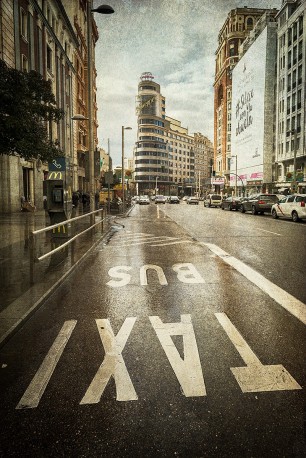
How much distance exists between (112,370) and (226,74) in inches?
4499

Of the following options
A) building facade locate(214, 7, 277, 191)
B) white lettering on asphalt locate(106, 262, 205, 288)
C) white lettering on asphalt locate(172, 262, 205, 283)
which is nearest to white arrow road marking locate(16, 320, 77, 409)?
white lettering on asphalt locate(106, 262, 205, 288)

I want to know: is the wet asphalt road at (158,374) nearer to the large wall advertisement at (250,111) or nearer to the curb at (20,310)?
the curb at (20,310)

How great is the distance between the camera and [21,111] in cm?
1309

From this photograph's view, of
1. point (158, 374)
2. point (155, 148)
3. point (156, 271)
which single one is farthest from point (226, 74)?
point (158, 374)

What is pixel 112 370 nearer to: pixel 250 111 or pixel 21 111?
pixel 21 111

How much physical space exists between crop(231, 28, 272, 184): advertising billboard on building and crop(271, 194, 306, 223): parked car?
1773 inches

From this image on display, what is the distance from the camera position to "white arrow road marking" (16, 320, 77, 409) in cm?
275

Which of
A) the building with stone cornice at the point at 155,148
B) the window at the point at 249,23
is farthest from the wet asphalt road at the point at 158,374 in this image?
the window at the point at 249,23

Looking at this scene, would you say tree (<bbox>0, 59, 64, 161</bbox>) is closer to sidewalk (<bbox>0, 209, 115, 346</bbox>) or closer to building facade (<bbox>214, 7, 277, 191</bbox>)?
sidewalk (<bbox>0, 209, 115, 346</bbox>)

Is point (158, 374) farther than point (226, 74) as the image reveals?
No

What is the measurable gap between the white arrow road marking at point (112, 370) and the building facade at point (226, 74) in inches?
3516

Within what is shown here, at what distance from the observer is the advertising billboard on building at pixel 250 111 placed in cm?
6662

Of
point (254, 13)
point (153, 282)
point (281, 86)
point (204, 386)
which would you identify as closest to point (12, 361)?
point (204, 386)

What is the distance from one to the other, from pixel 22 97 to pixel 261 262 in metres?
10.9
